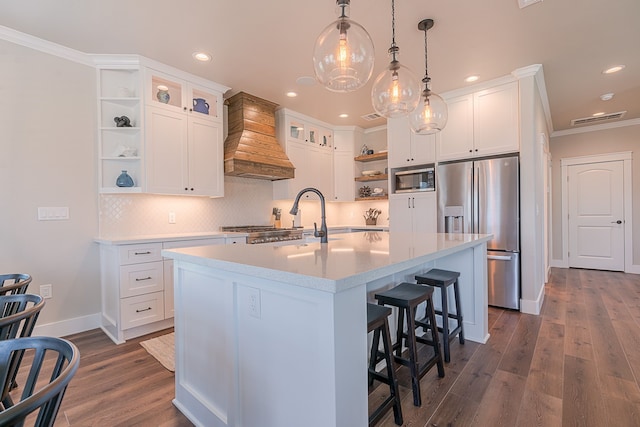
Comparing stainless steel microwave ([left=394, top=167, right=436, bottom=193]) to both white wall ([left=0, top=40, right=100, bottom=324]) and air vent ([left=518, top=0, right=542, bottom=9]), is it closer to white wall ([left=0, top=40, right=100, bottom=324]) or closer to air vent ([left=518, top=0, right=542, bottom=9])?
air vent ([left=518, top=0, right=542, bottom=9])

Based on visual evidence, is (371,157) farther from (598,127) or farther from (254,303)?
(254,303)

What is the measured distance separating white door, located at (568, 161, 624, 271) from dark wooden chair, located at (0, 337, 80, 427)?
7451mm

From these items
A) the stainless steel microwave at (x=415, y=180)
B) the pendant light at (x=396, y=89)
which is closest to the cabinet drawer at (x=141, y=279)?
the pendant light at (x=396, y=89)

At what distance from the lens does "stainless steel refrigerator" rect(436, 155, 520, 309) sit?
3406 mm

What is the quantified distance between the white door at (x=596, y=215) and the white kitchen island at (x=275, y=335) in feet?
18.7

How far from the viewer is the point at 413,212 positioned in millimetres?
4238

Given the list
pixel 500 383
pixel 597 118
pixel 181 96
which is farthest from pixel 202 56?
pixel 597 118

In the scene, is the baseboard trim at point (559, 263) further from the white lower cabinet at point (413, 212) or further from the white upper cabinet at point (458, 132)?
the white upper cabinet at point (458, 132)

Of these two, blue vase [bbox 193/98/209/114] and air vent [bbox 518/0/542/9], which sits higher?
air vent [bbox 518/0/542/9]

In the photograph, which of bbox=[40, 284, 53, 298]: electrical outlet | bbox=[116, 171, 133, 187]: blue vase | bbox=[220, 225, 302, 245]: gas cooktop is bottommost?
bbox=[40, 284, 53, 298]: electrical outlet

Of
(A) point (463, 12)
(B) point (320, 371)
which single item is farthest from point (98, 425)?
(A) point (463, 12)

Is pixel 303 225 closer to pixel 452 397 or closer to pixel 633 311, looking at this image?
pixel 452 397

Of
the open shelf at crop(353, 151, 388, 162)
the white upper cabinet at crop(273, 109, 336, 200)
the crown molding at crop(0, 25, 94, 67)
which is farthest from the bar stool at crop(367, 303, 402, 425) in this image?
the open shelf at crop(353, 151, 388, 162)

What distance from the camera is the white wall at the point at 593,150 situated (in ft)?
17.0
